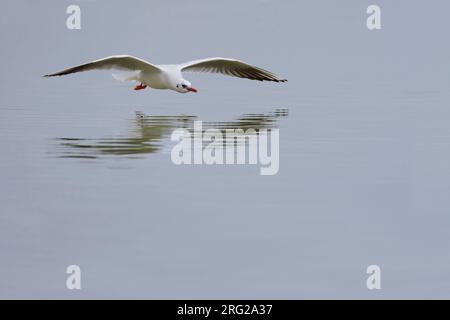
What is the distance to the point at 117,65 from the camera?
356 inches

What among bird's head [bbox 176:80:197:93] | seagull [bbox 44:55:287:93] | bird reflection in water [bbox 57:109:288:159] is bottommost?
bird reflection in water [bbox 57:109:288:159]

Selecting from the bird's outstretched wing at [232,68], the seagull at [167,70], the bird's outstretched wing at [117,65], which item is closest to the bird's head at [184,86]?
the seagull at [167,70]

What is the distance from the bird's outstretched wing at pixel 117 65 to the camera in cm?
859

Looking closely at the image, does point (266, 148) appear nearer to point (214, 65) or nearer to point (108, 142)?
point (108, 142)

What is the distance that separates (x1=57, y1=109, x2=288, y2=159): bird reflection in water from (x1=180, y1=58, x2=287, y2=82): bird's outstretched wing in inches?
20.6

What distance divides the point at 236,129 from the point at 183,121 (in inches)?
29.2

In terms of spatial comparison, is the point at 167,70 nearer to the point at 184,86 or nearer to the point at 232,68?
the point at 184,86

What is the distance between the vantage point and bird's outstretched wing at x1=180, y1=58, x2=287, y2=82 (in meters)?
9.96

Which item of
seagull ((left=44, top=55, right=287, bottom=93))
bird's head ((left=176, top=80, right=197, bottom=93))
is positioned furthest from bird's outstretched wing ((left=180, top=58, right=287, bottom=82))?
bird's head ((left=176, top=80, right=197, bottom=93))

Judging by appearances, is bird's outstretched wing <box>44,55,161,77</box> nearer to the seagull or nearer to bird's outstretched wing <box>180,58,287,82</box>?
the seagull

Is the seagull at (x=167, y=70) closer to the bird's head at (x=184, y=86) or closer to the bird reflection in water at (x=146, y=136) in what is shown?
the bird's head at (x=184, y=86)

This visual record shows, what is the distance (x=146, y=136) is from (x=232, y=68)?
231 centimetres

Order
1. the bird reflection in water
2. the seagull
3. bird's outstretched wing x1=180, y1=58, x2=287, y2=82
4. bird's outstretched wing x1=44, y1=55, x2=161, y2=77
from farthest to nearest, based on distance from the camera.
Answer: bird's outstretched wing x1=180, y1=58, x2=287, y2=82 → the seagull → bird's outstretched wing x1=44, y1=55, x2=161, y2=77 → the bird reflection in water

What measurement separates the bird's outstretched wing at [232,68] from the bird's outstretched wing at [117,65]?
620 millimetres
